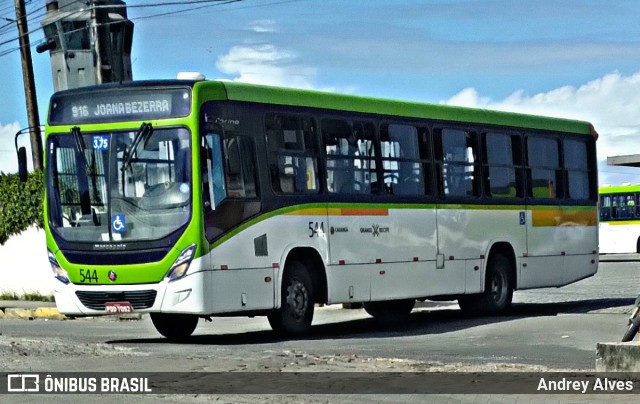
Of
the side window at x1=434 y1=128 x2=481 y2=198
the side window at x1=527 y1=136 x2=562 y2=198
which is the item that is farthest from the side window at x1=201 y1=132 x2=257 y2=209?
the side window at x1=527 y1=136 x2=562 y2=198

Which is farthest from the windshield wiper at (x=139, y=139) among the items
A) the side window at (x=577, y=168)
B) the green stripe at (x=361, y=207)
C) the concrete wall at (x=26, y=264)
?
the concrete wall at (x=26, y=264)

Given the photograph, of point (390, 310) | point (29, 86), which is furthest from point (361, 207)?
point (29, 86)

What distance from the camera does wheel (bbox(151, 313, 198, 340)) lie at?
1973 cm

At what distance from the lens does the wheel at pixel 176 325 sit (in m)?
19.7

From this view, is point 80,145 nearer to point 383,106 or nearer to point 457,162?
point 383,106

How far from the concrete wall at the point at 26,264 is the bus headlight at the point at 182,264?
17215 mm

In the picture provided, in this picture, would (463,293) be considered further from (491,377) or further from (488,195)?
(491,377)

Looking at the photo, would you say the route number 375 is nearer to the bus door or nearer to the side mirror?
the bus door

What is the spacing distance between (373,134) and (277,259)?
3.05 m

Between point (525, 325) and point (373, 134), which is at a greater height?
point (373, 134)

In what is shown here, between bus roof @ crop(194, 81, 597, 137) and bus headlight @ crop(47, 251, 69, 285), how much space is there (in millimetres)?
3087

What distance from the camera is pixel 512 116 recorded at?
24719mm

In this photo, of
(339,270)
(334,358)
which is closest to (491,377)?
(334,358)

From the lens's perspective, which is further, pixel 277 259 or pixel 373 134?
pixel 373 134
